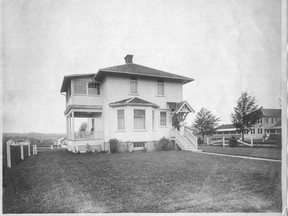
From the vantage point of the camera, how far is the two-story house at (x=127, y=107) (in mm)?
3477

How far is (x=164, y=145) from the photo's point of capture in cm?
368

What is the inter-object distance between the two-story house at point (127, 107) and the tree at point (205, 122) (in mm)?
223

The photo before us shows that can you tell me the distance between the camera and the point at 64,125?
A: 3.31 m

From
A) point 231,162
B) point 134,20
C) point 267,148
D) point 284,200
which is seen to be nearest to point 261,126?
point 267,148

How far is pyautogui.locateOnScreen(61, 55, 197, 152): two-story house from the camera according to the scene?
3477 mm

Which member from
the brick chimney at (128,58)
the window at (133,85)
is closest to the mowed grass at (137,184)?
the window at (133,85)

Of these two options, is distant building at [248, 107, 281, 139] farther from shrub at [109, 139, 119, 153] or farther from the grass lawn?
shrub at [109, 139, 119, 153]

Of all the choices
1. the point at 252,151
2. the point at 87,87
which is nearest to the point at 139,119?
the point at 87,87

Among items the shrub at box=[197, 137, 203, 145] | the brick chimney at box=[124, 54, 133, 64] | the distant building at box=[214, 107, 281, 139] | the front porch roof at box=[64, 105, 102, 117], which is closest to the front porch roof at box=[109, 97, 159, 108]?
the front porch roof at box=[64, 105, 102, 117]

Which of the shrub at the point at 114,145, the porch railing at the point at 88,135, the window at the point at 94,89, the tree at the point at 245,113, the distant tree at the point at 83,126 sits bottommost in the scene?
the shrub at the point at 114,145

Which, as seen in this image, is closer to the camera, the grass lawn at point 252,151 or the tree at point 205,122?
the grass lawn at point 252,151

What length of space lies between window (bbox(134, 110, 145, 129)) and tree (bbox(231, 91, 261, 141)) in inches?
65.4

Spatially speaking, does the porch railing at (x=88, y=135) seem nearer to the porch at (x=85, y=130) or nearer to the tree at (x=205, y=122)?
the porch at (x=85, y=130)

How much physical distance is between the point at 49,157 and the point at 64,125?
696 mm
